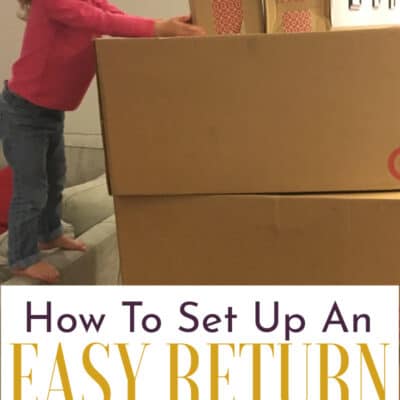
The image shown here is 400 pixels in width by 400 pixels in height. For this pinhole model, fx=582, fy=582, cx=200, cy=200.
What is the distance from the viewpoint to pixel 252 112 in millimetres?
779

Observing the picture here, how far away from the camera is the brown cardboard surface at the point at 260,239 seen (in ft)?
2.61

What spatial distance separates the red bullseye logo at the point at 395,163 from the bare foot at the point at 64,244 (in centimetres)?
68

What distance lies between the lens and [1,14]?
1971mm

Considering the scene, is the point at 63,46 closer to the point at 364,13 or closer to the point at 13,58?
the point at 364,13

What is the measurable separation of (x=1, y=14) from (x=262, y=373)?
1653 millimetres

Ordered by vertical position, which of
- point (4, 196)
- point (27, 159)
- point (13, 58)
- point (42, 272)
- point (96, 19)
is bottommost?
point (42, 272)

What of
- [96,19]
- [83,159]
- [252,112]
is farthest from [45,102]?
[83,159]

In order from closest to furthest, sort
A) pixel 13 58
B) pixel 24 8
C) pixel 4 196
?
pixel 24 8
pixel 4 196
pixel 13 58

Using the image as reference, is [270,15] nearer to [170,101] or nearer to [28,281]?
[170,101]

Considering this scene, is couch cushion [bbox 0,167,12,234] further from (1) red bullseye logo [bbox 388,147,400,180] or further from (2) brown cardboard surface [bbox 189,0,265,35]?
(1) red bullseye logo [bbox 388,147,400,180]

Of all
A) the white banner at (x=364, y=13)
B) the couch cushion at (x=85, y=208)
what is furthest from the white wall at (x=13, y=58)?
the white banner at (x=364, y=13)

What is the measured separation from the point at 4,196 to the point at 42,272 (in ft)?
1.95

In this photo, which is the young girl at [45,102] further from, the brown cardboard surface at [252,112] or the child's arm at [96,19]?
the brown cardboard surface at [252,112]

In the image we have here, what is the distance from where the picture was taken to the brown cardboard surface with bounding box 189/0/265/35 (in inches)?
32.3
